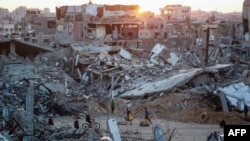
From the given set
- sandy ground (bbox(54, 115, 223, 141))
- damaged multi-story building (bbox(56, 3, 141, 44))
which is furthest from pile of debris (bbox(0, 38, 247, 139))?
damaged multi-story building (bbox(56, 3, 141, 44))

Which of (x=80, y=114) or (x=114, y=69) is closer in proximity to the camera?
(x=80, y=114)

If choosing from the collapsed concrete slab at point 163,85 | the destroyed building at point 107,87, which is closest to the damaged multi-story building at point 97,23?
the destroyed building at point 107,87

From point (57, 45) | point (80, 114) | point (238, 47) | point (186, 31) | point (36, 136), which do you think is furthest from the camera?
point (186, 31)

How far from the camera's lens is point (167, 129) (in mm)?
18172

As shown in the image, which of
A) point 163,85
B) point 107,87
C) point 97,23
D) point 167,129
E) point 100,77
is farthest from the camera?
point 97,23

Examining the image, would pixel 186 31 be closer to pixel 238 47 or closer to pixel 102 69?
pixel 238 47

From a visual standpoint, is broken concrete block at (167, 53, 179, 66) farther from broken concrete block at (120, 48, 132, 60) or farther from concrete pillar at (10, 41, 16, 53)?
concrete pillar at (10, 41, 16, 53)

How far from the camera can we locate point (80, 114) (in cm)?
2383

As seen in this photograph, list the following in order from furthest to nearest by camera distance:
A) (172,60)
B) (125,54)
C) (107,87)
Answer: (172,60) < (125,54) < (107,87)

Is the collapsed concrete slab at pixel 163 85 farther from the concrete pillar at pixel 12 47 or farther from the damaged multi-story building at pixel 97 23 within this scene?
the damaged multi-story building at pixel 97 23

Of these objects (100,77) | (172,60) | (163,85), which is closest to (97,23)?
(172,60)

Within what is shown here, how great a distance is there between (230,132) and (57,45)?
40.3 meters

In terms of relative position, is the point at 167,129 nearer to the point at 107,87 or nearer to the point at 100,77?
the point at 107,87

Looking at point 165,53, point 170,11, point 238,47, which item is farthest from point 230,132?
point 170,11
